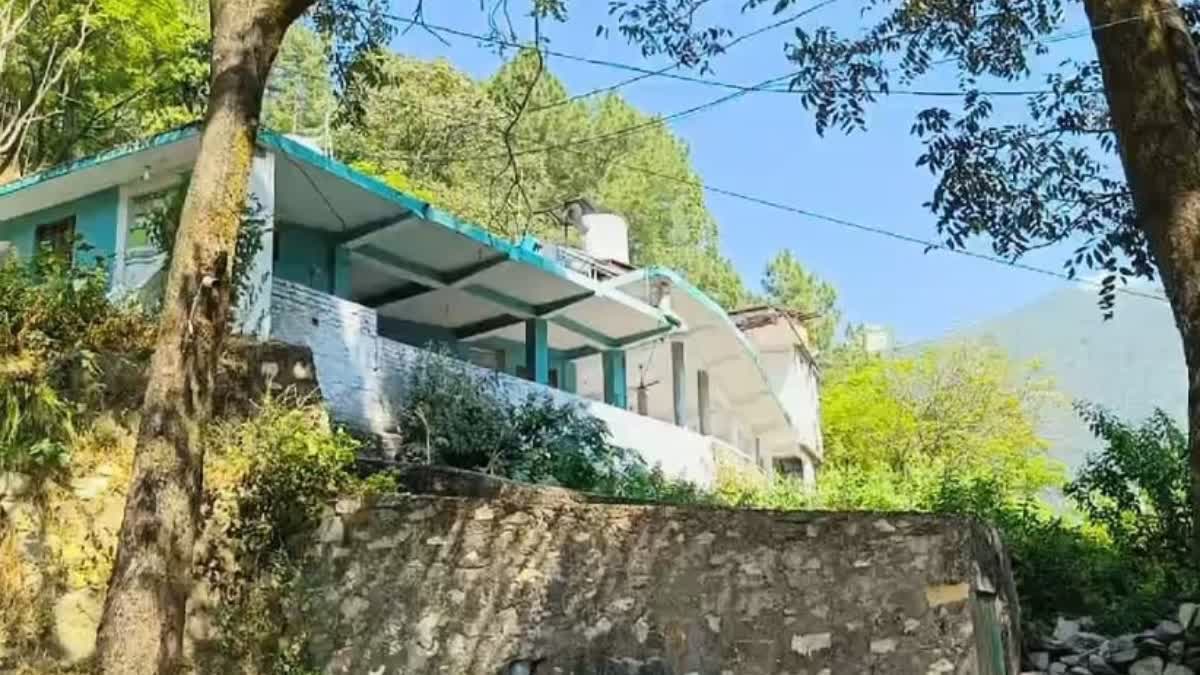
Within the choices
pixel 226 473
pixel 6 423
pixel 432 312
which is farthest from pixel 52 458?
pixel 432 312

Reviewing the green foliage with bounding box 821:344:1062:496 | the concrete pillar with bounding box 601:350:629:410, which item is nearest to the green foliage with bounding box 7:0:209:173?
the concrete pillar with bounding box 601:350:629:410

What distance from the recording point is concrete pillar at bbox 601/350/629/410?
20016 millimetres

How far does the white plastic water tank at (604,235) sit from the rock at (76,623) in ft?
53.4

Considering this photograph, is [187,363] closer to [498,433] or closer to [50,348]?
[50,348]

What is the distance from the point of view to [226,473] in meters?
7.34

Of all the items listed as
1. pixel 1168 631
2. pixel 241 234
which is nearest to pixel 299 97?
pixel 241 234

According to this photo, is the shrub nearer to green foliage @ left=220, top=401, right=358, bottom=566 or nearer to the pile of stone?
green foliage @ left=220, top=401, right=358, bottom=566

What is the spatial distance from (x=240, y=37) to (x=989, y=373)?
95.4 feet

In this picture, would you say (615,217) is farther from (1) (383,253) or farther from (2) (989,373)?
(2) (989,373)

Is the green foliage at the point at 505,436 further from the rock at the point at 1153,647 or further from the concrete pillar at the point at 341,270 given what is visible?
the rock at the point at 1153,647

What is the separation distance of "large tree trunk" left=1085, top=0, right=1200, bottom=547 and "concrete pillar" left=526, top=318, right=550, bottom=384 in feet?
37.7

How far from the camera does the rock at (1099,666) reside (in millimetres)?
8266

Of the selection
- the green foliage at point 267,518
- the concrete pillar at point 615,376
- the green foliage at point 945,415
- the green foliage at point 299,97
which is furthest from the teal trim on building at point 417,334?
the green foliage at point 945,415

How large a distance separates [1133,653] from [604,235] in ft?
51.6
